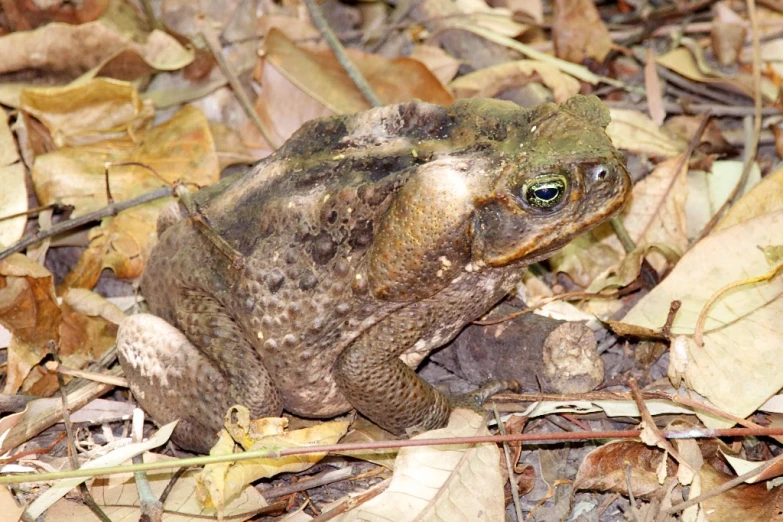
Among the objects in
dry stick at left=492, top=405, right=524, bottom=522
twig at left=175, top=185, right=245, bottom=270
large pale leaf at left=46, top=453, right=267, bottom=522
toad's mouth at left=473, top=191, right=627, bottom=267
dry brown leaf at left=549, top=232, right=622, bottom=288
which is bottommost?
large pale leaf at left=46, top=453, right=267, bottom=522

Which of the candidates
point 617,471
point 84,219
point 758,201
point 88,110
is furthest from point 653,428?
point 88,110

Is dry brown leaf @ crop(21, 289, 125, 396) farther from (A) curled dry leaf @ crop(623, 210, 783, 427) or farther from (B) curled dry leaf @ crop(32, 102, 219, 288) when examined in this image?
(A) curled dry leaf @ crop(623, 210, 783, 427)

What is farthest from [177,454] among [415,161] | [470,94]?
[470,94]

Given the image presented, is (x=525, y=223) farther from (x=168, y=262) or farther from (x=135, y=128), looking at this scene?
(x=135, y=128)

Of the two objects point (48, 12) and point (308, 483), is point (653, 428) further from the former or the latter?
point (48, 12)

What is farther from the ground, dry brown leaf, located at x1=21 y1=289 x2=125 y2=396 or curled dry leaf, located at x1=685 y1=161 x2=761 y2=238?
curled dry leaf, located at x1=685 y1=161 x2=761 y2=238

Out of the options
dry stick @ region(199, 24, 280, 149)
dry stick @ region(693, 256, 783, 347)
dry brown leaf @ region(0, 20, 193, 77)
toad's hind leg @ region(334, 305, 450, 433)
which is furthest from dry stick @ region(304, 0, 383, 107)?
dry stick @ region(693, 256, 783, 347)
